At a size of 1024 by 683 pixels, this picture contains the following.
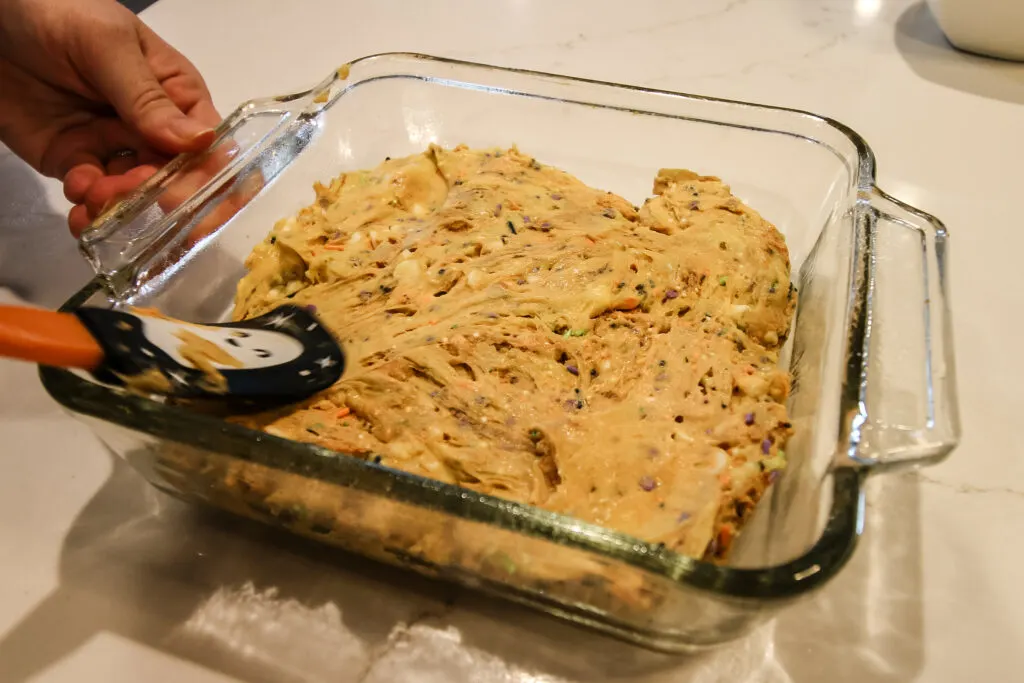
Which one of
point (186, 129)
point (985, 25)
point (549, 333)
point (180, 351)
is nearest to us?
point (180, 351)

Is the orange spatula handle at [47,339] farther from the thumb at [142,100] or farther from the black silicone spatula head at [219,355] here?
the thumb at [142,100]

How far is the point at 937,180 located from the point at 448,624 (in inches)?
47.7

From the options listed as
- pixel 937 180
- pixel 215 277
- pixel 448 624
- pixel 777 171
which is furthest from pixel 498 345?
pixel 937 180

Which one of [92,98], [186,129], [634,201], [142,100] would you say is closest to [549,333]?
[634,201]

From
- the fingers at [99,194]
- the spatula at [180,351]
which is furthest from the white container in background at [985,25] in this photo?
the fingers at [99,194]

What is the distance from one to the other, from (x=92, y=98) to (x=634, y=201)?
1.08m

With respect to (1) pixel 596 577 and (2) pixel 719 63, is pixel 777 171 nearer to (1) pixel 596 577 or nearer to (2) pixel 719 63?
(2) pixel 719 63

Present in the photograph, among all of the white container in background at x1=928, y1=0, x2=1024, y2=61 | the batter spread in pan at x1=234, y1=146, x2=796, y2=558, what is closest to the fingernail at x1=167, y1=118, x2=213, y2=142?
the batter spread in pan at x1=234, y1=146, x2=796, y2=558

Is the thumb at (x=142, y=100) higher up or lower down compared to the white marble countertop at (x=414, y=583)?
higher up

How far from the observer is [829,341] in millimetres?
911

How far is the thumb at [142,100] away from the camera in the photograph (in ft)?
4.00

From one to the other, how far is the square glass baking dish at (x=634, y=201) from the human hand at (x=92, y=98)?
0.46 feet

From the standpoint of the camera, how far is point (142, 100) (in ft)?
4.08

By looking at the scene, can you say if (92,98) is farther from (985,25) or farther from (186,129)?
(985,25)
